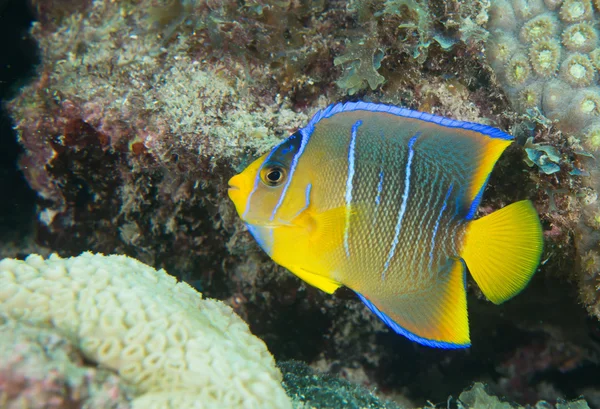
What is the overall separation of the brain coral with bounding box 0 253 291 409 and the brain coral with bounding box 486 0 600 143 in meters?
2.30

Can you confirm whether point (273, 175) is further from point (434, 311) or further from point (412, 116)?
point (434, 311)

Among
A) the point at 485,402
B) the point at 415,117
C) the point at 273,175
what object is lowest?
the point at 485,402

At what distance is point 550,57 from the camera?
8.16 ft

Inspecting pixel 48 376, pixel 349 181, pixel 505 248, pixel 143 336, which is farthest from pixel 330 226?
pixel 48 376

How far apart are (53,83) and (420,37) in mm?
3230

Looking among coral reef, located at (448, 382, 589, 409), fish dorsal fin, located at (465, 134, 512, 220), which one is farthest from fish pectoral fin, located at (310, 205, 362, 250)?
coral reef, located at (448, 382, 589, 409)

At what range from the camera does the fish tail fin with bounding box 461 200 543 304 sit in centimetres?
181

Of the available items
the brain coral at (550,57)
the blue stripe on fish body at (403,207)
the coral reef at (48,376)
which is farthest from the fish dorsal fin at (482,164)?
the coral reef at (48,376)

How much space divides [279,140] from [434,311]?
1.51 metres

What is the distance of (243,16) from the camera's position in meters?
2.97

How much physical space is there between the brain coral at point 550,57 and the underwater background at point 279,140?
0.01 meters

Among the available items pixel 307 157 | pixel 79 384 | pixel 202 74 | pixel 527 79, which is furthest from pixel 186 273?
pixel 527 79

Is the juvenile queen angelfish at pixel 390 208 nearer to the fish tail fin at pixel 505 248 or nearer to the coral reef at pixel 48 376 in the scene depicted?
the fish tail fin at pixel 505 248

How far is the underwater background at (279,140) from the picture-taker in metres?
2.42
